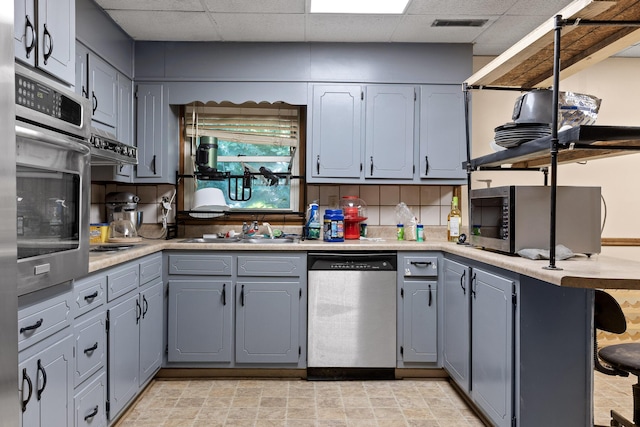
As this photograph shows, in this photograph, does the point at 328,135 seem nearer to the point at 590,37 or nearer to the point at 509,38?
the point at 509,38

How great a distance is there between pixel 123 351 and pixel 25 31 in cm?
153

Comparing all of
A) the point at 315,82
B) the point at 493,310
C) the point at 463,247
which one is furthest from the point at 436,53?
the point at 493,310

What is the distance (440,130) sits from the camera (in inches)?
134

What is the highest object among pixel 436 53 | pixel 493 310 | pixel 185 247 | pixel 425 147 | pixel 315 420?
pixel 436 53

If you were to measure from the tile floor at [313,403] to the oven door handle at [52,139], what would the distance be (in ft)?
4.84

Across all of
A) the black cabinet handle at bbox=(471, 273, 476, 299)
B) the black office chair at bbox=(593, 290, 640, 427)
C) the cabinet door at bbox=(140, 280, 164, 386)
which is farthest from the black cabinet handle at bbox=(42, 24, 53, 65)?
the black office chair at bbox=(593, 290, 640, 427)

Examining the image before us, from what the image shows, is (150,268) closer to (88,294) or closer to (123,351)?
(123,351)

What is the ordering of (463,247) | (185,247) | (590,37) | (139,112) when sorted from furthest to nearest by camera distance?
1. (139,112)
2. (185,247)
3. (463,247)
4. (590,37)

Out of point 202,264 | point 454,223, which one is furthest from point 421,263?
point 202,264

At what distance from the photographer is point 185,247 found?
302 cm

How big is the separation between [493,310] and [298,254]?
1.28 meters

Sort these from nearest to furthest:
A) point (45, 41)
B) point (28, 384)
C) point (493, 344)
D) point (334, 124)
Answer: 1. point (28, 384)
2. point (45, 41)
3. point (493, 344)
4. point (334, 124)

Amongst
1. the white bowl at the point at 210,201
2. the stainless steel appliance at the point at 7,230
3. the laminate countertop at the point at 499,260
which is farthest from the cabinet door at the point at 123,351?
the stainless steel appliance at the point at 7,230


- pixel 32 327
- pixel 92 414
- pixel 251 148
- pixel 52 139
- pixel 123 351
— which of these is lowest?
pixel 92 414
